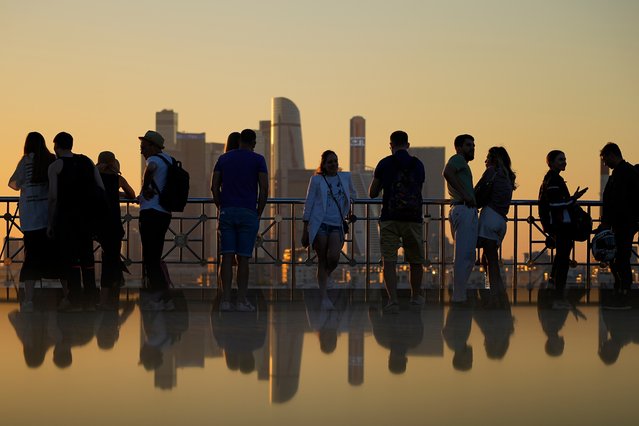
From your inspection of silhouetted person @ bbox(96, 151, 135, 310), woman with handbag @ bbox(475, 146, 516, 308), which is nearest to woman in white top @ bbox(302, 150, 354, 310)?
woman with handbag @ bbox(475, 146, 516, 308)

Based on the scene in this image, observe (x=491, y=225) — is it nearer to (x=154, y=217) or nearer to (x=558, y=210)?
(x=558, y=210)

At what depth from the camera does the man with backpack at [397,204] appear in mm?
10445

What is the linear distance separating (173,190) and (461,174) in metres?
2.66

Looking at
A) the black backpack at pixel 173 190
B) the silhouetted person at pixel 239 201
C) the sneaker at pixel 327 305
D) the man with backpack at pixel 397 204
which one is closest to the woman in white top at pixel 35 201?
the black backpack at pixel 173 190

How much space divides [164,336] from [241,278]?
2.31 meters

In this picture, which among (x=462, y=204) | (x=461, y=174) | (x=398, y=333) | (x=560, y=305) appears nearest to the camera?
(x=398, y=333)

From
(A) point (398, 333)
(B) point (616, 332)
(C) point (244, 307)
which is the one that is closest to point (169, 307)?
(C) point (244, 307)

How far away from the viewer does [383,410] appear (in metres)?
5.18

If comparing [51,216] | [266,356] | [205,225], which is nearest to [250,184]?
[51,216]

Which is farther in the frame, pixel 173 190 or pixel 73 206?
pixel 173 190

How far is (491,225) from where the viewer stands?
437 inches

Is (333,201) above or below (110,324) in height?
above

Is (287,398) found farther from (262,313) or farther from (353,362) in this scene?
(262,313)

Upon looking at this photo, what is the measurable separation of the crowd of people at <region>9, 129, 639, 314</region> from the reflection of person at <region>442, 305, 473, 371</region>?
1.84 ft
